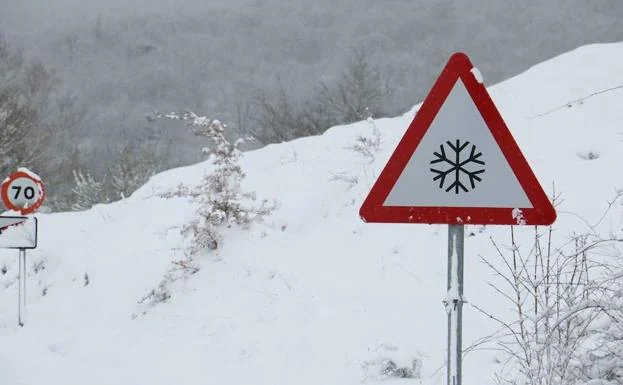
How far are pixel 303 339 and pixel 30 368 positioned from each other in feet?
8.00

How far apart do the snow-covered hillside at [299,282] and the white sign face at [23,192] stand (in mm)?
991

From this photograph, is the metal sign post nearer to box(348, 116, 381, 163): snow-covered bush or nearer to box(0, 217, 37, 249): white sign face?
box(348, 116, 381, 163): snow-covered bush

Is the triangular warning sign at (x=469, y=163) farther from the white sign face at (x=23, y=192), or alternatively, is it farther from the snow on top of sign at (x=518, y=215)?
the white sign face at (x=23, y=192)

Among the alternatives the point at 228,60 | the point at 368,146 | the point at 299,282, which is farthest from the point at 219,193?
the point at 228,60

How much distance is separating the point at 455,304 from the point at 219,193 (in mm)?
5675

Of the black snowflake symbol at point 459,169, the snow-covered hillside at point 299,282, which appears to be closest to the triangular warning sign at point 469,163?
the black snowflake symbol at point 459,169

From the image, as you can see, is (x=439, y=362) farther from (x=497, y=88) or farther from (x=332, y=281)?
(x=497, y=88)

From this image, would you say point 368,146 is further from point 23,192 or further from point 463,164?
point 463,164

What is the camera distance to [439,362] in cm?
491

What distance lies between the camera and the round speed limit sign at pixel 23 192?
30.2 feet

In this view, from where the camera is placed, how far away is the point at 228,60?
11912 cm

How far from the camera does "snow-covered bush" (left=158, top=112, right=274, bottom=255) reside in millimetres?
7984

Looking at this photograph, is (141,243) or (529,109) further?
(529,109)

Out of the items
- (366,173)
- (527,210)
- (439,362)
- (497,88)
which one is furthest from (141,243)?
(527,210)
